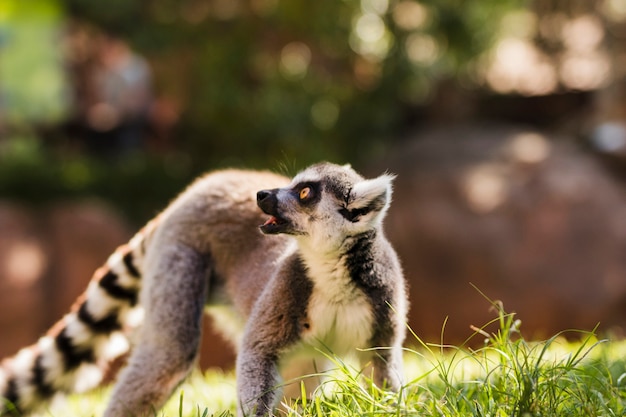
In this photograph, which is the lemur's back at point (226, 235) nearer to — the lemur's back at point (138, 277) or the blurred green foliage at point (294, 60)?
the lemur's back at point (138, 277)

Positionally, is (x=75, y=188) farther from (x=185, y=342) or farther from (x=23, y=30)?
(x=185, y=342)

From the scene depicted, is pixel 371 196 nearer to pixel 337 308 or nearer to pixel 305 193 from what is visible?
pixel 305 193

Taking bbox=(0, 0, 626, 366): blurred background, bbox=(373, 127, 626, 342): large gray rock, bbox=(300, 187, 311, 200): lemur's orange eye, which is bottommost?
bbox=(373, 127, 626, 342): large gray rock

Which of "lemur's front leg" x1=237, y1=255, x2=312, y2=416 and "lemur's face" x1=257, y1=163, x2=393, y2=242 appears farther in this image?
"lemur's face" x1=257, y1=163, x2=393, y2=242

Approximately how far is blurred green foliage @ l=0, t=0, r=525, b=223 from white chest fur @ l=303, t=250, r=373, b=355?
26.1 feet

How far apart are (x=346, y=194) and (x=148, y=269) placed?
3.87 ft

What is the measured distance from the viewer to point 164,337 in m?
3.66

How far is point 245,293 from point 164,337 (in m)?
0.42

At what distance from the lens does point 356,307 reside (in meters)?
3.21

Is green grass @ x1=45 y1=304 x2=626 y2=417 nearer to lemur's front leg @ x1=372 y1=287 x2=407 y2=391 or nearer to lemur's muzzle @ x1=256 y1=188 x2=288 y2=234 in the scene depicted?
lemur's front leg @ x1=372 y1=287 x2=407 y2=391

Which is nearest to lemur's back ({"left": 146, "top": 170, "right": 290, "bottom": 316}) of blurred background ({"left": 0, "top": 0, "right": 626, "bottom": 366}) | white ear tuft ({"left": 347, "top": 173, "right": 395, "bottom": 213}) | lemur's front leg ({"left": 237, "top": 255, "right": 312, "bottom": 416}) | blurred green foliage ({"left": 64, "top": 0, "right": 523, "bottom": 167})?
lemur's front leg ({"left": 237, "top": 255, "right": 312, "bottom": 416})

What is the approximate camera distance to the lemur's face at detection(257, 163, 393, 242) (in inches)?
128

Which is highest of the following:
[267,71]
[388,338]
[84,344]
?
[267,71]

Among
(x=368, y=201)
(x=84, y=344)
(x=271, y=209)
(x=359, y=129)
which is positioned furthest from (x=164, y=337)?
(x=359, y=129)
